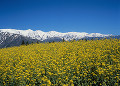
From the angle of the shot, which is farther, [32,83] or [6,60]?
[6,60]

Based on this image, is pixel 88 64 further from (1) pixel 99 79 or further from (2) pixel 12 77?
(2) pixel 12 77

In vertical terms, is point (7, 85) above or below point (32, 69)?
below

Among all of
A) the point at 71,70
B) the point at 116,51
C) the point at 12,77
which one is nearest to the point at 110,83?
the point at 71,70

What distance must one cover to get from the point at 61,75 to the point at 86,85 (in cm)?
136

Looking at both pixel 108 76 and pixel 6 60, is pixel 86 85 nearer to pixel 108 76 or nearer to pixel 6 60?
pixel 108 76

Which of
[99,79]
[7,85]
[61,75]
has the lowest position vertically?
[7,85]

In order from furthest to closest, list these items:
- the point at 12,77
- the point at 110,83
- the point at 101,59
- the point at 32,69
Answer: the point at 101,59 → the point at 32,69 → the point at 12,77 → the point at 110,83

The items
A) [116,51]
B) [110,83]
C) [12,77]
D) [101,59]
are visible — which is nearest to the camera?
[110,83]

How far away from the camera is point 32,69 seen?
6039mm

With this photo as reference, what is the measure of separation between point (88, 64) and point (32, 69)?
3.23 m

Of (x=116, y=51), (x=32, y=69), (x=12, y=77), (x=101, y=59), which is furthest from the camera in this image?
(x=116, y=51)

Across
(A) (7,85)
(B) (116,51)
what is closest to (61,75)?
(A) (7,85)

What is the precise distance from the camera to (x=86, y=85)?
208 inches

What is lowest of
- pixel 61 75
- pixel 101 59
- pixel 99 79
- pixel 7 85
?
pixel 7 85
